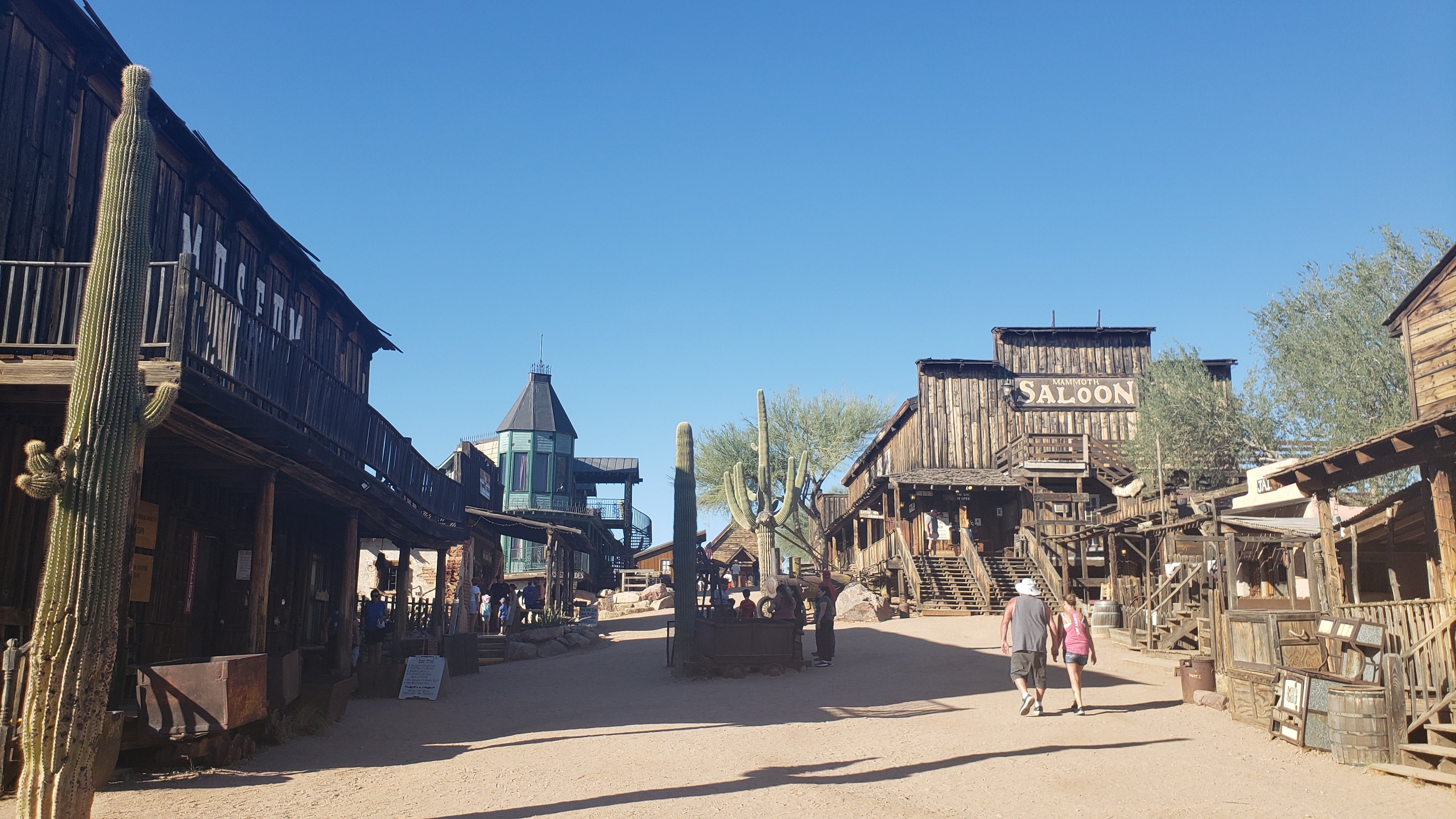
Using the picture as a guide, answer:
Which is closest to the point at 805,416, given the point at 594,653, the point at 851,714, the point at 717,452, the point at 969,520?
the point at 717,452

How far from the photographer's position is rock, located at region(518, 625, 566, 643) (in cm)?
2081

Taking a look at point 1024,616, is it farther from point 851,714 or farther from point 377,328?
point 377,328

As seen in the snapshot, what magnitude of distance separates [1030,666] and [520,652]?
11.6m

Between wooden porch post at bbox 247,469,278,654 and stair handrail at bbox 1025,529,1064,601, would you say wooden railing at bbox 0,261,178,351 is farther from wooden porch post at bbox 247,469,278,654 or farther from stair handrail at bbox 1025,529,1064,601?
stair handrail at bbox 1025,529,1064,601

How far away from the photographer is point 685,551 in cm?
1678

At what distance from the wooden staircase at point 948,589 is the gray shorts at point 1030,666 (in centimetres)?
1428

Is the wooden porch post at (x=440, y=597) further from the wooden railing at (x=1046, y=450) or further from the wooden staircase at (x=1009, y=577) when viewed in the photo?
the wooden railing at (x=1046, y=450)

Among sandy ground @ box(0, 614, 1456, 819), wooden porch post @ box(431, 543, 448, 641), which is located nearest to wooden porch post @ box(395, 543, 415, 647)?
wooden porch post @ box(431, 543, 448, 641)

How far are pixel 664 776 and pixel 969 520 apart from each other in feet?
85.1

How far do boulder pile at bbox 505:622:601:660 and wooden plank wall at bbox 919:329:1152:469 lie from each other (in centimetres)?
1548

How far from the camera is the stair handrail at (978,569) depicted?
25469 mm

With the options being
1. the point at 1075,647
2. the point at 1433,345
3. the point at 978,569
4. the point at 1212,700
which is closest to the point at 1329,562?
the point at 1212,700

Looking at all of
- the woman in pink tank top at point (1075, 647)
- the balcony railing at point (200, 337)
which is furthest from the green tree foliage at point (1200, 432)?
the balcony railing at point (200, 337)

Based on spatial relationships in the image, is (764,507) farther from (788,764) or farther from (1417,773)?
(1417,773)
